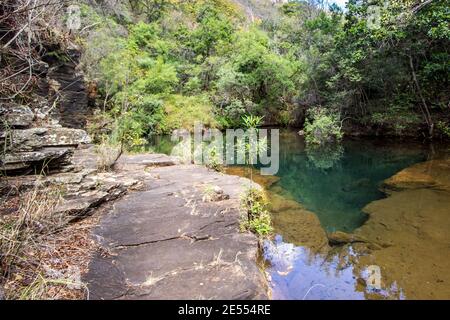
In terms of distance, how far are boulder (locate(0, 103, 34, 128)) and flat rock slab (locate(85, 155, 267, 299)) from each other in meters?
1.78

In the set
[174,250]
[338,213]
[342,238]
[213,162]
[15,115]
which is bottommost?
[342,238]

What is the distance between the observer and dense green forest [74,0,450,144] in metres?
12.1

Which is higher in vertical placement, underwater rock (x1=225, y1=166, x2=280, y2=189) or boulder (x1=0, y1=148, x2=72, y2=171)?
boulder (x1=0, y1=148, x2=72, y2=171)

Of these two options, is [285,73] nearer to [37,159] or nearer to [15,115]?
[15,115]

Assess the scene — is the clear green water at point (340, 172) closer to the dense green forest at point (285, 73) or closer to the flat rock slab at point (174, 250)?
the dense green forest at point (285, 73)

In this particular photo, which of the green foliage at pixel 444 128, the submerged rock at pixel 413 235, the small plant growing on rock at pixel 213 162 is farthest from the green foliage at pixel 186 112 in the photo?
the submerged rock at pixel 413 235

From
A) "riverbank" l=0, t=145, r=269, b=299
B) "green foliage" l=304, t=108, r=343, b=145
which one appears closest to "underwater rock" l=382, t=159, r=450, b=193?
"riverbank" l=0, t=145, r=269, b=299

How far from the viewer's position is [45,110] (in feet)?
21.4

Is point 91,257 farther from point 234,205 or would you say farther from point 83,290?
point 234,205

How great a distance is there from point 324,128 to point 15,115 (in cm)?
1313

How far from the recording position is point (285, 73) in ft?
63.9

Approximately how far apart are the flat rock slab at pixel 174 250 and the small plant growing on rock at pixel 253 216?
4.6 inches

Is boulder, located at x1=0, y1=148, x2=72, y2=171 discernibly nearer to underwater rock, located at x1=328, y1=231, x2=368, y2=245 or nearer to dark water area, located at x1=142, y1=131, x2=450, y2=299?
dark water area, located at x1=142, y1=131, x2=450, y2=299

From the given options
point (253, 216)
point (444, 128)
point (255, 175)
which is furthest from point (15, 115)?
point (444, 128)
